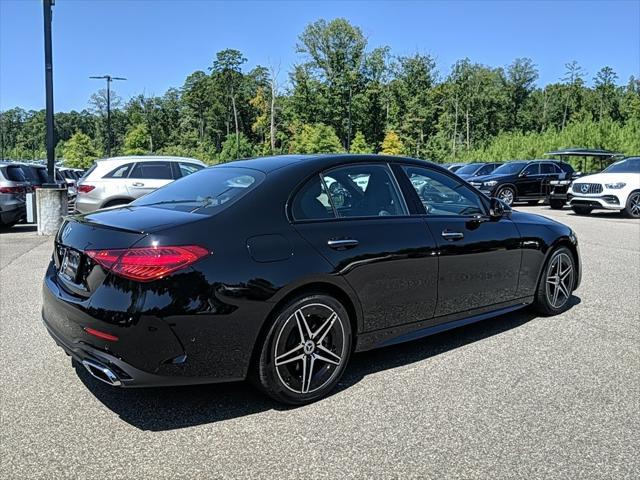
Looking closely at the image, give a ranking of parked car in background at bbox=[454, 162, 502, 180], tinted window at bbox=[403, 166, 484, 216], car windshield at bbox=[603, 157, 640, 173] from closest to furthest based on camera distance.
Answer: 1. tinted window at bbox=[403, 166, 484, 216]
2. car windshield at bbox=[603, 157, 640, 173]
3. parked car in background at bbox=[454, 162, 502, 180]

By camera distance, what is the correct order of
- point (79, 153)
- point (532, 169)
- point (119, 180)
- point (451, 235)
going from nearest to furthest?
1. point (451, 235)
2. point (119, 180)
3. point (532, 169)
4. point (79, 153)

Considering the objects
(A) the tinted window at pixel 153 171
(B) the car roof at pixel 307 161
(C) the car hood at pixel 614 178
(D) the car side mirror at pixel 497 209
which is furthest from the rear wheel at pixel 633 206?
(B) the car roof at pixel 307 161

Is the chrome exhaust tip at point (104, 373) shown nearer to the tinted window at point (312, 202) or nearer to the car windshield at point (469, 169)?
the tinted window at point (312, 202)

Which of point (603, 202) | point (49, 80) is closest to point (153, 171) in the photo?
point (49, 80)

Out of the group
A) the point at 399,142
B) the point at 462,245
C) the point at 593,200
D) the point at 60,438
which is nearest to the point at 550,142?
the point at 593,200

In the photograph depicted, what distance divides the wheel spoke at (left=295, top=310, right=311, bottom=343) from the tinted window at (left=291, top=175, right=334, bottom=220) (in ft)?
1.98

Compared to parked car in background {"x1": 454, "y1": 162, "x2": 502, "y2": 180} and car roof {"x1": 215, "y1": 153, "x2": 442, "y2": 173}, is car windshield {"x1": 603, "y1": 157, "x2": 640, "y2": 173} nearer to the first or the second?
parked car in background {"x1": 454, "y1": 162, "x2": 502, "y2": 180}

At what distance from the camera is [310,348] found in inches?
143

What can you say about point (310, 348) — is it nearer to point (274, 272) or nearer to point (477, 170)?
point (274, 272)

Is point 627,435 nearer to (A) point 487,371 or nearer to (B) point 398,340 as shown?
(A) point 487,371

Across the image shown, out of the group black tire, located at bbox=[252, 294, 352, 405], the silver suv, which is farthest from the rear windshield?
the silver suv

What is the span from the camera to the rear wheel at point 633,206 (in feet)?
53.6

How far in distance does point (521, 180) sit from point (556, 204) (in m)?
1.51

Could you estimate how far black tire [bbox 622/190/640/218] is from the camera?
16328 mm
